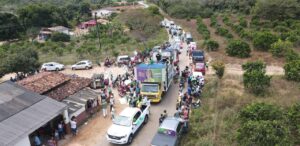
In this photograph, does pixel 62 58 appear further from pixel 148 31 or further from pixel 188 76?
pixel 148 31

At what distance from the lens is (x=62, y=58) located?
3766 cm

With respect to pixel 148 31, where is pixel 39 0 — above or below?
above

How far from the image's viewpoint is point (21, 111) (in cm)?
1552

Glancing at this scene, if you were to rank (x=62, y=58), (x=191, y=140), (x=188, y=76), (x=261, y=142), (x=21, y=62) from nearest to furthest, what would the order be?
(x=261, y=142), (x=191, y=140), (x=188, y=76), (x=21, y=62), (x=62, y=58)

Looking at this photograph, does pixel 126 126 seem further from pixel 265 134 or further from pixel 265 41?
pixel 265 41

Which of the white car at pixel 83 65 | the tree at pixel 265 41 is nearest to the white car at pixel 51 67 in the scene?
the white car at pixel 83 65

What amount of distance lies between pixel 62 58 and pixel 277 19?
35427 mm

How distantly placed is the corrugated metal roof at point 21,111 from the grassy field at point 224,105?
7677 millimetres

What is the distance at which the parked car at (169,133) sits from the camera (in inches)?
590

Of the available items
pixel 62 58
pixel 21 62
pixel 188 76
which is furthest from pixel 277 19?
pixel 21 62

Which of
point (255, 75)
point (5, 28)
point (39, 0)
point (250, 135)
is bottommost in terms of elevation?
point (250, 135)

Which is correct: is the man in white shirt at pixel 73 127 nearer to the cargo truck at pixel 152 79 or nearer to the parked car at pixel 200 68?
the cargo truck at pixel 152 79

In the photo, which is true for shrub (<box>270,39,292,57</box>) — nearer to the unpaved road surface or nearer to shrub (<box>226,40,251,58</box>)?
shrub (<box>226,40,251,58</box>)

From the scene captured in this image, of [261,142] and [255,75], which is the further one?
[255,75]
